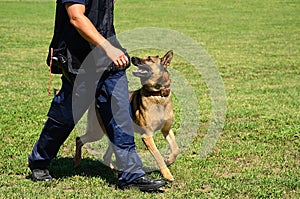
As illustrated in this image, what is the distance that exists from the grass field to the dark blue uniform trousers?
0.88 ft

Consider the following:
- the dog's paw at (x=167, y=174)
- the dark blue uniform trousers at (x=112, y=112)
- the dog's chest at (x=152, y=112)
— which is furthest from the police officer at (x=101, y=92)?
the dog's chest at (x=152, y=112)

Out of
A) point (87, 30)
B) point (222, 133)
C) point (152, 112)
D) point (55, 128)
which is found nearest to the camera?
point (87, 30)

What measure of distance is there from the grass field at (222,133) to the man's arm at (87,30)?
1253 mm

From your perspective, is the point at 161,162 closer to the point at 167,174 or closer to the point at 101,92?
the point at 167,174

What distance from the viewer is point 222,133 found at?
7137mm

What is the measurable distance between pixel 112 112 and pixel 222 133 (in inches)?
99.5

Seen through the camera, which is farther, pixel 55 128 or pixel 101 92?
pixel 55 128

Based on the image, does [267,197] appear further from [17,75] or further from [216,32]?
[216,32]

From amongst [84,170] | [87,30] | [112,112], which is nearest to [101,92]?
[112,112]

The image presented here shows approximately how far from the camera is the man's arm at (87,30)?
4559 mm

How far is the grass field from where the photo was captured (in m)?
5.07

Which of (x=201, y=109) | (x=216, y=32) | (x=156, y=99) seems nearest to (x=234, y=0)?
(x=216, y=32)

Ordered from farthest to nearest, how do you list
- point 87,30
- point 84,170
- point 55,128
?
point 84,170
point 55,128
point 87,30

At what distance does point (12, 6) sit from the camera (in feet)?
119
